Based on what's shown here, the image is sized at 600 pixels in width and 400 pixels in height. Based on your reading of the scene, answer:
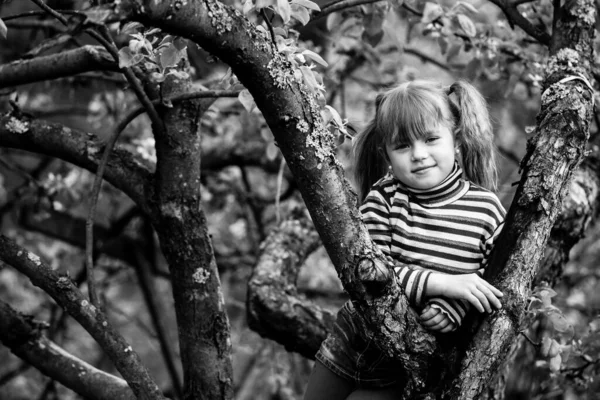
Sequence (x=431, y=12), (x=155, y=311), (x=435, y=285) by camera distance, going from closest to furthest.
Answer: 1. (x=435, y=285)
2. (x=431, y=12)
3. (x=155, y=311)

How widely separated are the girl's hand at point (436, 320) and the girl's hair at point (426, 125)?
1.53 feet

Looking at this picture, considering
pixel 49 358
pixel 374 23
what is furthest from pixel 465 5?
pixel 49 358

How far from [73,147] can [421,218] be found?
1189 millimetres

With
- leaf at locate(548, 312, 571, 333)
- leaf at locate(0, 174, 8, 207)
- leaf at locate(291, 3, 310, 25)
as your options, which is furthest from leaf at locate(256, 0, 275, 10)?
leaf at locate(0, 174, 8, 207)

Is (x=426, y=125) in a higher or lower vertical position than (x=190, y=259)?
higher

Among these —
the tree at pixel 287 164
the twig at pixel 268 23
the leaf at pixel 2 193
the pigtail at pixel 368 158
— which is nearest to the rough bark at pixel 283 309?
the tree at pixel 287 164

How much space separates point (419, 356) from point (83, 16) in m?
1.09

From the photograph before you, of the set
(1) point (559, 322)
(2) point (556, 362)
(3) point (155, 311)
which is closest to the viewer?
(1) point (559, 322)

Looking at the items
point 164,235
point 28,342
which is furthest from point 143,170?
point 28,342

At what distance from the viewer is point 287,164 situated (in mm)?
1859

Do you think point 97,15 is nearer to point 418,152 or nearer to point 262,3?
point 262,3

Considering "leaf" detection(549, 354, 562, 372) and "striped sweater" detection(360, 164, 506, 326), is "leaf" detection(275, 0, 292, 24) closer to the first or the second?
"striped sweater" detection(360, 164, 506, 326)

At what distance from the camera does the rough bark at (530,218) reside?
1906 millimetres

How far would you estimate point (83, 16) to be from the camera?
1518 millimetres
